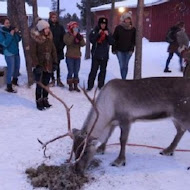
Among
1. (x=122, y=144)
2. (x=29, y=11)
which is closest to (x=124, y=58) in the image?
(x=122, y=144)

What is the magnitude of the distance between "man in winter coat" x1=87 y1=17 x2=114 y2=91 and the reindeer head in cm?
414

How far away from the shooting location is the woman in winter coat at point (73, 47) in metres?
8.38

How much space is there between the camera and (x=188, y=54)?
275 inches

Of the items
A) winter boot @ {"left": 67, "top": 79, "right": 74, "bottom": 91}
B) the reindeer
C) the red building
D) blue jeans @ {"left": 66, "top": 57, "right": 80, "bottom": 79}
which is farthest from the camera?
the red building

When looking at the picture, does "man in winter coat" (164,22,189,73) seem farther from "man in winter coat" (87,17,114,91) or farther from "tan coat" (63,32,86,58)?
"tan coat" (63,32,86,58)

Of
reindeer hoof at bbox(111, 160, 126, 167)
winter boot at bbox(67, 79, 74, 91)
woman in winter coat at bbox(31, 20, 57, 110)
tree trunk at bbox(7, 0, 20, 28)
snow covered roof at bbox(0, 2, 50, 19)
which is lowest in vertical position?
reindeer hoof at bbox(111, 160, 126, 167)

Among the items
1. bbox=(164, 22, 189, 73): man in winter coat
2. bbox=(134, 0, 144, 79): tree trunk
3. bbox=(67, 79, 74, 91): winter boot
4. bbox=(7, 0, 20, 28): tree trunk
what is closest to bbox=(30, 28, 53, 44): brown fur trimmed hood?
bbox=(67, 79, 74, 91): winter boot

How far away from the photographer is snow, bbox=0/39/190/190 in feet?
14.8

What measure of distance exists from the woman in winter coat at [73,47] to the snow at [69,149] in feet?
1.98

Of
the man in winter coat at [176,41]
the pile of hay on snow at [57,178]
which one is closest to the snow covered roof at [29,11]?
the man in winter coat at [176,41]

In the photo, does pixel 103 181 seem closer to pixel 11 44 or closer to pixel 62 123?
pixel 62 123

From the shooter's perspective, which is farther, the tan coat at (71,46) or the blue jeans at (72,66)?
the blue jeans at (72,66)

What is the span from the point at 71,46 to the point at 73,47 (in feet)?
0.18

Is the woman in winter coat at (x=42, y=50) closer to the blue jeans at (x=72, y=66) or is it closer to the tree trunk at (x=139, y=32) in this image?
the blue jeans at (x=72, y=66)
